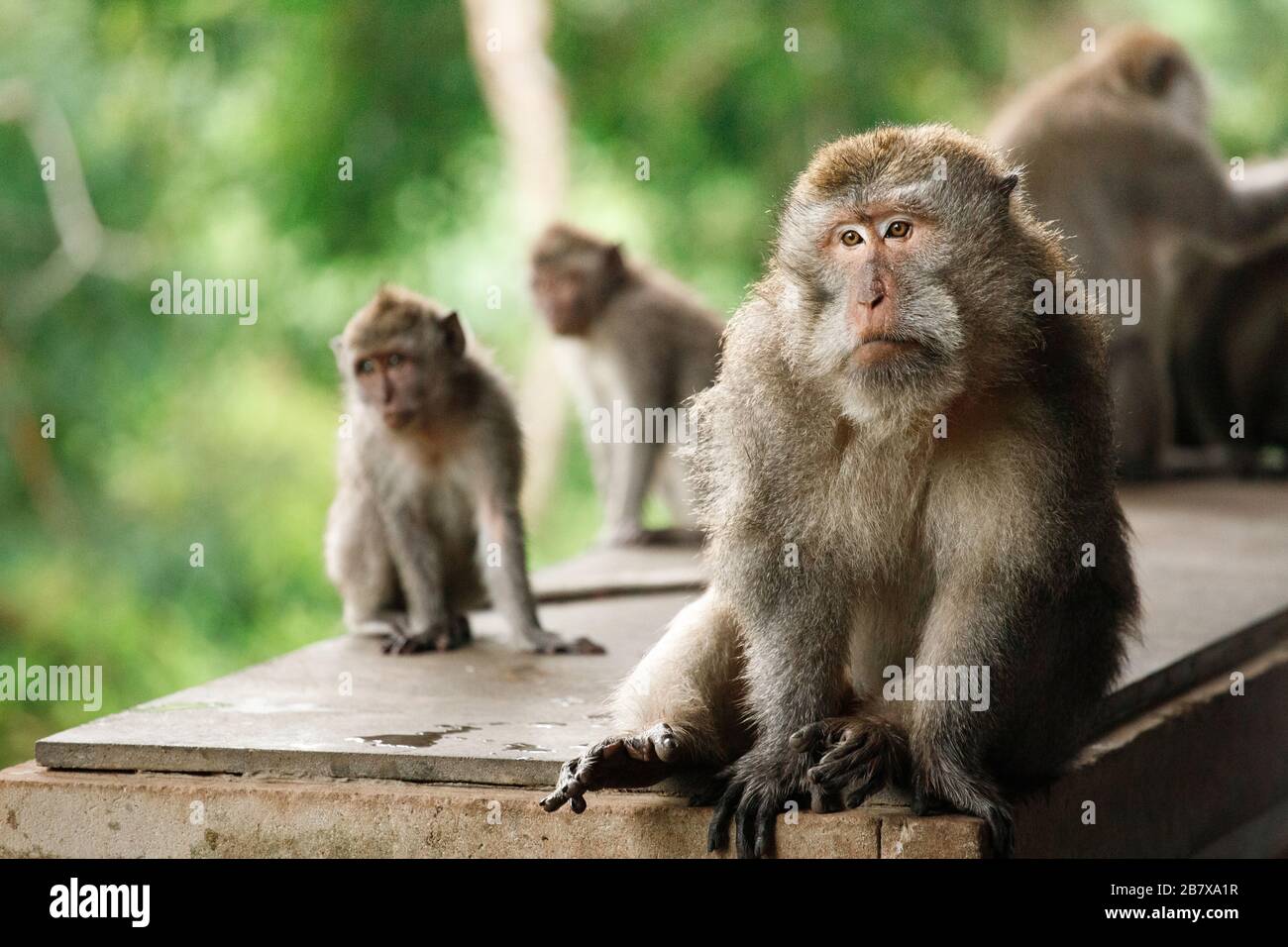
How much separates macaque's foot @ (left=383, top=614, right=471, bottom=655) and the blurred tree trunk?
757cm

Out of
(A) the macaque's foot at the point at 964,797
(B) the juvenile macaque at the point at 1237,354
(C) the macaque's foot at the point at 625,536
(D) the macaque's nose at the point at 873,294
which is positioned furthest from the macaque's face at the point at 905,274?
(B) the juvenile macaque at the point at 1237,354

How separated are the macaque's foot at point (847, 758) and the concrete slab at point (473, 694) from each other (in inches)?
26.6

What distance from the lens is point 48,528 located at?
12289 mm

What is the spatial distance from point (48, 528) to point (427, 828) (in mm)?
9303

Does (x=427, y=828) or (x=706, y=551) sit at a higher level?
(x=706, y=551)

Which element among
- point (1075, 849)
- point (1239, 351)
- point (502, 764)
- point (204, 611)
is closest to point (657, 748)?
point (502, 764)

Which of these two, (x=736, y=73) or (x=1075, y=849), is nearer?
(x=1075, y=849)

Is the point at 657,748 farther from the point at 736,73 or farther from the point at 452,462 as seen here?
the point at 736,73

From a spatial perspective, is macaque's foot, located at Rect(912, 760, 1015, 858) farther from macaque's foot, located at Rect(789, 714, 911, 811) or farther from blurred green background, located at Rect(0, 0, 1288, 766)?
blurred green background, located at Rect(0, 0, 1288, 766)

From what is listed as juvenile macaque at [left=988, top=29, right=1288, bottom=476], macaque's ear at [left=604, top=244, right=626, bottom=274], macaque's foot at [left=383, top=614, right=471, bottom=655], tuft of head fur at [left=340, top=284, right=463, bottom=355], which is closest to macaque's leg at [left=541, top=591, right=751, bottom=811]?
macaque's foot at [left=383, top=614, right=471, bottom=655]

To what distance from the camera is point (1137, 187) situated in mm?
8312

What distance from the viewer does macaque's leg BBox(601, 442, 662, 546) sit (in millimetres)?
7855

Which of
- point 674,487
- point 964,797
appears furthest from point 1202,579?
point 964,797
